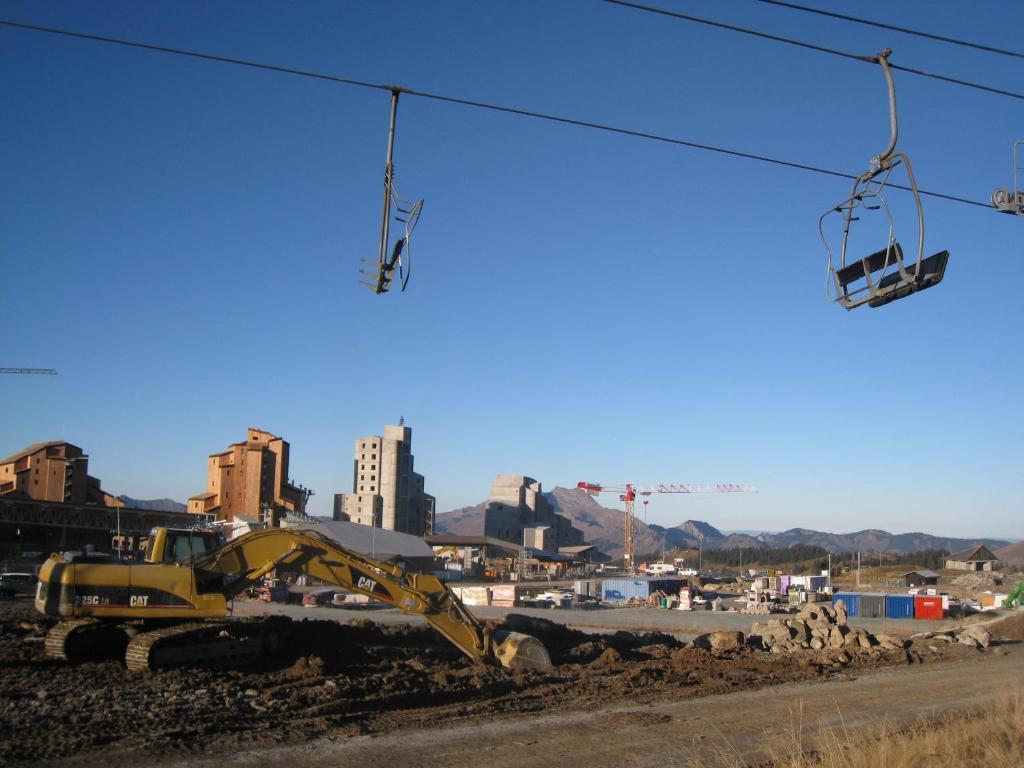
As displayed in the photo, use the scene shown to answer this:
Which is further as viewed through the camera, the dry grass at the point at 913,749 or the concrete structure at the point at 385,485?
the concrete structure at the point at 385,485

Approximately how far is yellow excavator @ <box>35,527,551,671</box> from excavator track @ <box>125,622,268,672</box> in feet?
0.07

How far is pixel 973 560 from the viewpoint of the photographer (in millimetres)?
135500

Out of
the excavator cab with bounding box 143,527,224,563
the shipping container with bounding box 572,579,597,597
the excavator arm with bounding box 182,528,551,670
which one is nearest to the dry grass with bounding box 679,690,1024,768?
the excavator arm with bounding box 182,528,551,670

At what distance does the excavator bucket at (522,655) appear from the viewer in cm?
2116

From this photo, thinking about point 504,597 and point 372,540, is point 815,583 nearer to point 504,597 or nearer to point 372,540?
point 504,597

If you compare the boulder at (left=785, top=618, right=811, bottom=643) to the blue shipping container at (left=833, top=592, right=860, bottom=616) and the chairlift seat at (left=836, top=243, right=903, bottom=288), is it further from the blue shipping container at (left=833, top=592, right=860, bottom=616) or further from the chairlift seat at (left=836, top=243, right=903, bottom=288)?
the blue shipping container at (left=833, top=592, right=860, bottom=616)

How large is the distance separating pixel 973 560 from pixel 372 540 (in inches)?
3894

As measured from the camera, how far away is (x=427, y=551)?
101 meters

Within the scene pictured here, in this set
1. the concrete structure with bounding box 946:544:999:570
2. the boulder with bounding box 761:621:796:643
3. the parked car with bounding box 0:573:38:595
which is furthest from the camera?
the concrete structure with bounding box 946:544:999:570

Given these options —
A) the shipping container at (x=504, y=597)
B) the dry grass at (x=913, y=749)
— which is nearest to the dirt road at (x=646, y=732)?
the dry grass at (x=913, y=749)

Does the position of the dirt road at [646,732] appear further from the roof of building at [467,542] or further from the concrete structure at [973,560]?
the concrete structure at [973,560]

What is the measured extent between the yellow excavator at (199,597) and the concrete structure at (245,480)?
8786 centimetres

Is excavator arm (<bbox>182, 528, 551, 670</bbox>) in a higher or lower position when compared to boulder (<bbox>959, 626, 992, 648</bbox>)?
higher

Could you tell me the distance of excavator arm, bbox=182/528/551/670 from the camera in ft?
63.4
